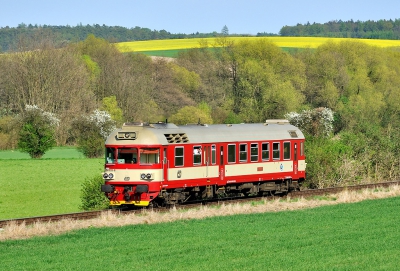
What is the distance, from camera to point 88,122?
69.6 metres

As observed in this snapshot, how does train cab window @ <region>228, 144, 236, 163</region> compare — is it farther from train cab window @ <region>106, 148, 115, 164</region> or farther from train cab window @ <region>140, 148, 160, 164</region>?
train cab window @ <region>106, 148, 115, 164</region>

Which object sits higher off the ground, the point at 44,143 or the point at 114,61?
the point at 114,61

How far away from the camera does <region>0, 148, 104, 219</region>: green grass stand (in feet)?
117

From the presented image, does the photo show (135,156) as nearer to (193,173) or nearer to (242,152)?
(193,173)

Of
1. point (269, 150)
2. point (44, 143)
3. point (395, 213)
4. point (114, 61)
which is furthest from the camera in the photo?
point (114, 61)

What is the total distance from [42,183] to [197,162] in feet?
60.2

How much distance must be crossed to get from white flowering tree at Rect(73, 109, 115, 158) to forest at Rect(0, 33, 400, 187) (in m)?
1.84

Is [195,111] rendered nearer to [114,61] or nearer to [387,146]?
[114,61]

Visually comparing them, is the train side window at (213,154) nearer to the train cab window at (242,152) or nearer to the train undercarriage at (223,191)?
the train undercarriage at (223,191)

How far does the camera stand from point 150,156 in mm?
28016

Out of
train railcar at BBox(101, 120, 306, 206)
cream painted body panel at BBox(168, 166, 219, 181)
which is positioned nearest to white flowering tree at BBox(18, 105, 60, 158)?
train railcar at BBox(101, 120, 306, 206)

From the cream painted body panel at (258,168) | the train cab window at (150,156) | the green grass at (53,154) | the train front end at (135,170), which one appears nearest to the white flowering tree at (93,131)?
the green grass at (53,154)

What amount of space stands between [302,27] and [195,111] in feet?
383

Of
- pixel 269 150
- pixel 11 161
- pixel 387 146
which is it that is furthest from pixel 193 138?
pixel 11 161
